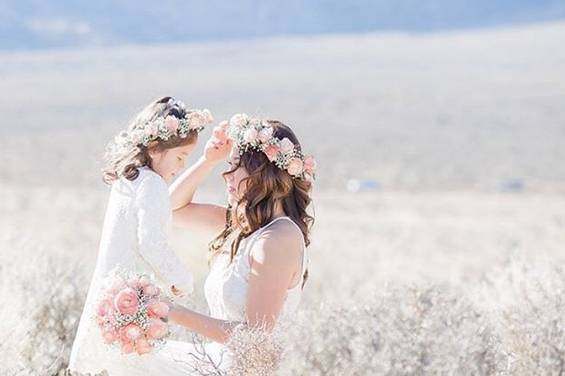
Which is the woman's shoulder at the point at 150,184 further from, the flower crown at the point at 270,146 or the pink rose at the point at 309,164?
the pink rose at the point at 309,164

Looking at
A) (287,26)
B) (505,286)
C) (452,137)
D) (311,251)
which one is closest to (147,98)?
(452,137)

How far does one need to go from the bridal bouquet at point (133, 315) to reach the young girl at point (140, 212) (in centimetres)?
12

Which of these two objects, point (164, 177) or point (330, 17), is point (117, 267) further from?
point (330, 17)

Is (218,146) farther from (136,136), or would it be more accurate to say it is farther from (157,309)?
(157,309)

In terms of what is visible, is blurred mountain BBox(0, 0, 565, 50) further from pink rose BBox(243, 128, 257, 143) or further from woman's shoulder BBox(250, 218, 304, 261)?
woman's shoulder BBox(250, 218, 304, 261)

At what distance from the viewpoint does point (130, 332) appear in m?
4.82

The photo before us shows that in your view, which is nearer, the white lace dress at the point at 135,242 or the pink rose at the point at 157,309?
the pink rose at the point at 157,309

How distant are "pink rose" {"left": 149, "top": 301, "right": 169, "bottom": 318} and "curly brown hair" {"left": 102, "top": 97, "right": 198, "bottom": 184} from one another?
34.6 inches

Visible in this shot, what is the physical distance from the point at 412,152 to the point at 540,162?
11.7ft

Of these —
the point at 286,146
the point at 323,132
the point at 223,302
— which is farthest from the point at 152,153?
the point at 323,132

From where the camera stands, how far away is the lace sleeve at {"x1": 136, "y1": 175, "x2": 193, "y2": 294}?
539cm

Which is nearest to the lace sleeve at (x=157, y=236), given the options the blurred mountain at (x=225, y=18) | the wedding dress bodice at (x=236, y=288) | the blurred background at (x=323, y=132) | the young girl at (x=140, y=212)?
the young girl at (x=140, y=212)

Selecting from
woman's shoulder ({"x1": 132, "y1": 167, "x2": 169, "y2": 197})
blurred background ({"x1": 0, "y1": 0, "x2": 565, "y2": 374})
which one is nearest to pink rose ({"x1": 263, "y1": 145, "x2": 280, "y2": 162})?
woman's shoulder ({"x1": 132, "y1": 167, "x2": 169, "y2": 197})

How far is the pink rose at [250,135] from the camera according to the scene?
546 cm
